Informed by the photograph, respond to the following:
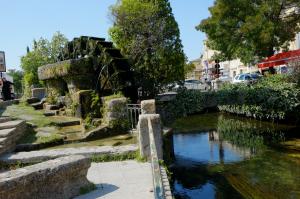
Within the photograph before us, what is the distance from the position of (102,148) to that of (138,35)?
11.4 meters

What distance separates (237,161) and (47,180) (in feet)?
28.9

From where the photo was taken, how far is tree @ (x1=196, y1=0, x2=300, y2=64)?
86.6 ft

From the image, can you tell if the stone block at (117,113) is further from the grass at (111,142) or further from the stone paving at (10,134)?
the stone paving at (10,134)

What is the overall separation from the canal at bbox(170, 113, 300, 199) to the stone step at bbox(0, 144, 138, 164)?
2.34m

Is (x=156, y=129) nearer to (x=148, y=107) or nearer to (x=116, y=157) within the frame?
(x=116, y=157)

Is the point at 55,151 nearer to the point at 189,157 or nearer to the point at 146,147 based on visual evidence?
the point at 146,147

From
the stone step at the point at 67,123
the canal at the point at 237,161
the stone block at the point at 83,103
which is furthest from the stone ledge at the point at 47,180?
the stone block at the point at 83,103

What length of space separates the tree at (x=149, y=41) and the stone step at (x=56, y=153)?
8199 millimetres

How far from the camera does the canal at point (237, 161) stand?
33.9 feet

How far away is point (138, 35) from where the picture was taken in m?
19.8

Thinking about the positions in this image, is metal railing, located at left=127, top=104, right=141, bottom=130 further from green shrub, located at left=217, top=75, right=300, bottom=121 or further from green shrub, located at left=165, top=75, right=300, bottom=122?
green shrub, located at left=217, top=75, right=300, bottom=121

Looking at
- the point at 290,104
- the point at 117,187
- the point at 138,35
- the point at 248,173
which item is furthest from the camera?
the point at 138,35

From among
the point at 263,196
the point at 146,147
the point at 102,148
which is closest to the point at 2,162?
the point at 102,148

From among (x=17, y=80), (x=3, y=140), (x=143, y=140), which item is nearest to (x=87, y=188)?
(x=143, y=140)
